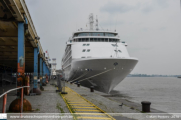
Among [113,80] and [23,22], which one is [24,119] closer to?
[23,22]

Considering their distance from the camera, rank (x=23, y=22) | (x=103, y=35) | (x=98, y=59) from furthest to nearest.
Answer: (x=103, y=35)
(x=98, y=59)
(x=23, y=22)

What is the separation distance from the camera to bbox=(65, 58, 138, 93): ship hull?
27105 mm

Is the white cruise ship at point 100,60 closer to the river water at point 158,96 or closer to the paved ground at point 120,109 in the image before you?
the river water at point 158,96

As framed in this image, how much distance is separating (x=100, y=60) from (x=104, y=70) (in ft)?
5.55

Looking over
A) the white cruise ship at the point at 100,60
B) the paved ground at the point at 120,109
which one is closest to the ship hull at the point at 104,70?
the white cruise ship at the point at 100,60

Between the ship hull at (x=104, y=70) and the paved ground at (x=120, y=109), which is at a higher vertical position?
the ship hull at (x=104, y=70)

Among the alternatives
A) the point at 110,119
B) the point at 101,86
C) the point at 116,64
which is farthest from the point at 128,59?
the point at 110,119

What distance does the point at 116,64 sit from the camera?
27.1m

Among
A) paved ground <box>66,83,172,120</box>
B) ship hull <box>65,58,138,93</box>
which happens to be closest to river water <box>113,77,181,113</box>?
ship hull <box>65,58,138,93</box>

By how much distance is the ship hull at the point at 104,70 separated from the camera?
27.1 meters

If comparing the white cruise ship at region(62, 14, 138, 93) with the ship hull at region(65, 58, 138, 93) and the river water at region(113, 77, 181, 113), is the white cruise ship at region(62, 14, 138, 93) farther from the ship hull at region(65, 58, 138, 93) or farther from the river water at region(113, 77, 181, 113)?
the river water at region(113, 77, 181, 113)

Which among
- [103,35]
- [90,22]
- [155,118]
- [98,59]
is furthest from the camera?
[90,22]

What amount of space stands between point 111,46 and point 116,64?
6.86 m

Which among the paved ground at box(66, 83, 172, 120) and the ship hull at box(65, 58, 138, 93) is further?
the ship hull at box(65, 58, 138, 93)
